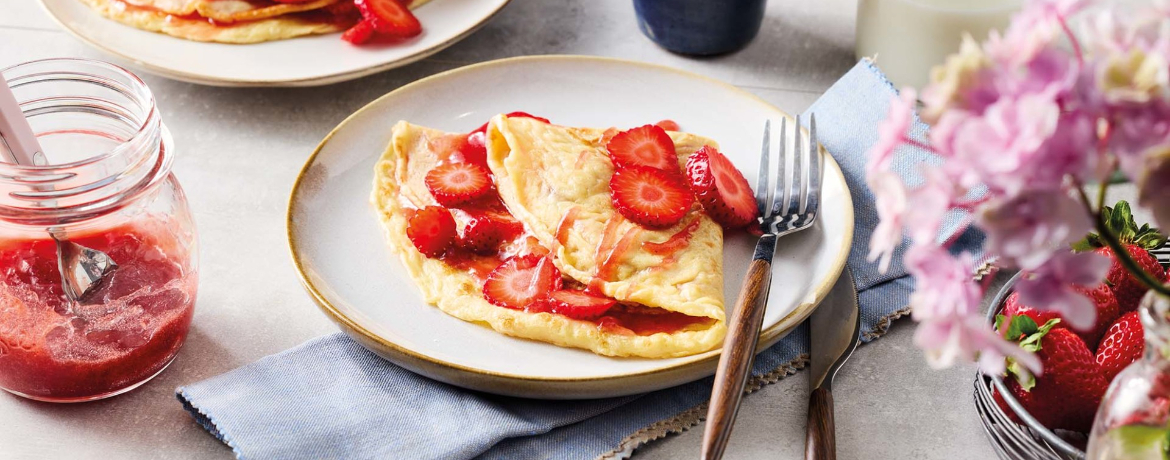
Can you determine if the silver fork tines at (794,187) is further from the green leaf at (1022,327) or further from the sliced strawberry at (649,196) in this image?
the green leaf at (1022,327)

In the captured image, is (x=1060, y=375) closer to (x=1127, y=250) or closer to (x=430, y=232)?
(x=1127, y=250)

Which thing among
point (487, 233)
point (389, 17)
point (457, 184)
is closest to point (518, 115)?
point (457, 184)

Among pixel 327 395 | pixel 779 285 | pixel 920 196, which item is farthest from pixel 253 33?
A: pixel 920 196

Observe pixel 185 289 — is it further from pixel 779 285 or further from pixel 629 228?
pixel 779 285

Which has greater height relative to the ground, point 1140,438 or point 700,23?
point 1140,438

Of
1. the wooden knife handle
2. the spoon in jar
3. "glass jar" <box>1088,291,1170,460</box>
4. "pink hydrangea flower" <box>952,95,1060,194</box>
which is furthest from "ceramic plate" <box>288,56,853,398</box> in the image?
"pink hydrangea flower" <box>952,95,1060,194</box>

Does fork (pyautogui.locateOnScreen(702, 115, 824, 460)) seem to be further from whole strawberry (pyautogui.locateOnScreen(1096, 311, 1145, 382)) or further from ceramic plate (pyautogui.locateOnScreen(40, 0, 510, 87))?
ceramic plate (pyautogui.locateOnScreen(40, 0, 510, 87))
